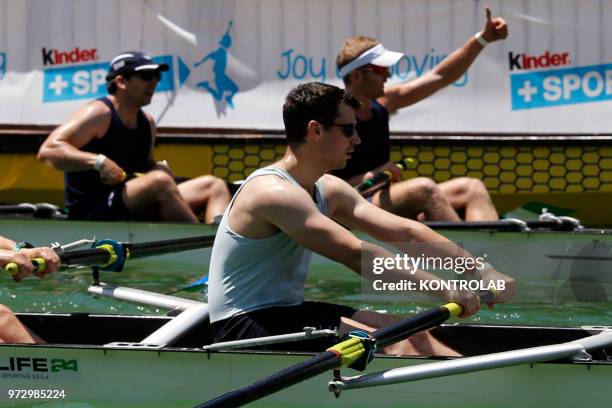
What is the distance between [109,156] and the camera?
9312mm

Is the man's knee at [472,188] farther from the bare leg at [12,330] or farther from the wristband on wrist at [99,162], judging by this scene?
the bare leg at [12,330]

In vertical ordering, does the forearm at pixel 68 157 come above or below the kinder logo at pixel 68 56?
below

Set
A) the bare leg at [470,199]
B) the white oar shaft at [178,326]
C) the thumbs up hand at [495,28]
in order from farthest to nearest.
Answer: the thumbs up hand at [495,28] → the bare leg at [470,199] → the white oar shaft at [178,326]

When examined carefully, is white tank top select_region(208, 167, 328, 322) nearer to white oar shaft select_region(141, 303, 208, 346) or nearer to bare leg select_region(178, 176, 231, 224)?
white oar shaft select_region(141, 303, 208, 346)

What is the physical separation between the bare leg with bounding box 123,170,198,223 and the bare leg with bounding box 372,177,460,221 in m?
1.41

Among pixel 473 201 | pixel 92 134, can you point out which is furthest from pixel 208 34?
pixel 473 201

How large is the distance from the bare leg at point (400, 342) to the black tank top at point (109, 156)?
4255 millimetres

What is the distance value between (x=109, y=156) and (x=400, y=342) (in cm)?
437

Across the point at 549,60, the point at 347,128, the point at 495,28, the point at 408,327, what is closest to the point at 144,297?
the point at 347,128

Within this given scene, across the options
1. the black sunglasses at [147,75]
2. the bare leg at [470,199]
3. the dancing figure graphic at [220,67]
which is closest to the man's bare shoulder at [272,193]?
the bare leg at [470,199]

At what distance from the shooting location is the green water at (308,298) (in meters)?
7.87

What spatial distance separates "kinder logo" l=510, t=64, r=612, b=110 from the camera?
425 inches

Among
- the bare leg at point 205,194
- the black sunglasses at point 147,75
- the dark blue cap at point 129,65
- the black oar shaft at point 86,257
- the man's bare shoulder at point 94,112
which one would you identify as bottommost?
the black oar shaft at point 86,257

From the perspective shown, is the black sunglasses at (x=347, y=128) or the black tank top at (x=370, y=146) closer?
the black sunglasses at (x=347, y=128)
